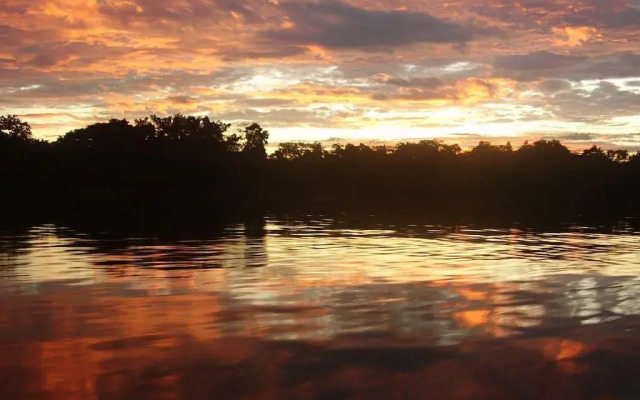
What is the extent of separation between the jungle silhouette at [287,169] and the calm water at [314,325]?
248 ft

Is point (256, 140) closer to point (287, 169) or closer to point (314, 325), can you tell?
point (287, 169)

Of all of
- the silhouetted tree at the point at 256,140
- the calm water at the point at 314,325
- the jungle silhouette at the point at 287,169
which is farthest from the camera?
the silhouetted tree at the point at 256,140

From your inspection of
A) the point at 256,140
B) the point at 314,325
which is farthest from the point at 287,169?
the point at 314,325

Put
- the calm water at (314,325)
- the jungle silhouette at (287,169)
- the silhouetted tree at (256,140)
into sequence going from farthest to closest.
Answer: the silhouetted tree at (256,140), the jungle silhouette at (287,169), the calm water at (314,325)

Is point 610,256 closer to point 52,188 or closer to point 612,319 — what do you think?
point 612,319

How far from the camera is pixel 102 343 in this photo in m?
10.4

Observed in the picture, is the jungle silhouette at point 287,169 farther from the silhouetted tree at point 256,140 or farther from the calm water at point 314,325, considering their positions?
the calm water at point 314,325

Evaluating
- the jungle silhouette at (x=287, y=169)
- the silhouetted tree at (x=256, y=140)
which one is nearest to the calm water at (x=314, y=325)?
the jungle silhouette at (x=287, y=169)

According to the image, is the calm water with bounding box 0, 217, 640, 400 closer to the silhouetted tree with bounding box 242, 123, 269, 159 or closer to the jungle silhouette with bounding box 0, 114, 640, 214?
the jungle silhouette with bounding box 0, 114, 640, 214

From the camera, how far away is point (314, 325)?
470 inches

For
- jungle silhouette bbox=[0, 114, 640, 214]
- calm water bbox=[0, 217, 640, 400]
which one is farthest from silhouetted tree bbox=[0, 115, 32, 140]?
calm water bbox=[0, 217, 640, 400]

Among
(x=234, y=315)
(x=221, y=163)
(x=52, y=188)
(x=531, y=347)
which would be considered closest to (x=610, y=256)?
(x=531, y=347)

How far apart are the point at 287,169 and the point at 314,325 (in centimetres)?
11938

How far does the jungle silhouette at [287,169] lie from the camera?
Answer: 97.6 metres
